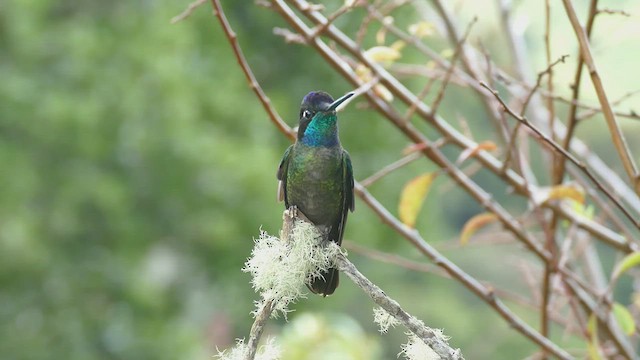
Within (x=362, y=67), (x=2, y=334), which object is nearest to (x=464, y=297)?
(x=2, y=334)

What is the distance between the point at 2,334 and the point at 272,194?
2728 millimetres

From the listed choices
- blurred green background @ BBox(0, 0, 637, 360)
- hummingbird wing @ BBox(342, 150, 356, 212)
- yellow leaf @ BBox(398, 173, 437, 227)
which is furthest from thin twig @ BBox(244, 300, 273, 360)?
blurred green background @ BBox(0, 0, 637, 360)

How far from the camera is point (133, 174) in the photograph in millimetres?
8969

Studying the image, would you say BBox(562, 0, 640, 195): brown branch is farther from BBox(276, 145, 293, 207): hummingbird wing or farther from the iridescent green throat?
BBox(276, 145, 293, 207): hummingbird wing

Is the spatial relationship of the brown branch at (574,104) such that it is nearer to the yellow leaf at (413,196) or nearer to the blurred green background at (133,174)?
the yellow leaf at (413,196)

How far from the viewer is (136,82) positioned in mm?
8711

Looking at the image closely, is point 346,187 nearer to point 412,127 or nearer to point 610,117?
point 412,127

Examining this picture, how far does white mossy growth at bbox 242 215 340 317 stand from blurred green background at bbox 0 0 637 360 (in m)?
6.66

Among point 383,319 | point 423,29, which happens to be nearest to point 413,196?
point 423,29

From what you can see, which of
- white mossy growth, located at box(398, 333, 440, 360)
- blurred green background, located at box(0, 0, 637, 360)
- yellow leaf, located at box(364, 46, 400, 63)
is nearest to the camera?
white mossy growth, located at box(398, 333, 440, 360)

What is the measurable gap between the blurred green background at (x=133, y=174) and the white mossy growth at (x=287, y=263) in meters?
6.66

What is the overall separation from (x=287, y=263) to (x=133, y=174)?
7864 millimetres

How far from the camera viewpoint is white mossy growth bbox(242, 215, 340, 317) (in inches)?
47.3

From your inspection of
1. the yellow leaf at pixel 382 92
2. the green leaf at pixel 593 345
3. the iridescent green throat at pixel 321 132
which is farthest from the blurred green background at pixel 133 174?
the green leaf at pixel 593 345
